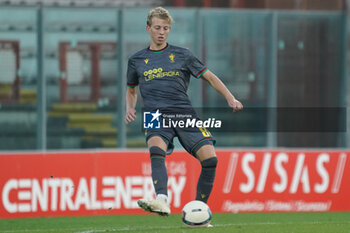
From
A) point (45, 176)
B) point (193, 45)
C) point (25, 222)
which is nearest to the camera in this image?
point (25, 222)

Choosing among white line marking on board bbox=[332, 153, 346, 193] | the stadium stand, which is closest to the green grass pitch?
white line marking on board bbox=[332, 153, 346, 193]

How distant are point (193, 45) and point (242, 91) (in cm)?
136

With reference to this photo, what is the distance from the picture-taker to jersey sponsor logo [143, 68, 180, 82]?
7.41 m

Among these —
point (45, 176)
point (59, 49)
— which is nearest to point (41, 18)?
point (59, 49)

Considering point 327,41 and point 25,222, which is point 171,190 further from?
point 327,41

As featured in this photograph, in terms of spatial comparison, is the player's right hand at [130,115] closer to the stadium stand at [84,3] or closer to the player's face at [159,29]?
the player's face at [159,29]

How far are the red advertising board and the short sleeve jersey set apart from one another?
3813 mm

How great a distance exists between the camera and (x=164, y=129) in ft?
24.4

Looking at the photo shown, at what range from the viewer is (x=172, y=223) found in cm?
1012

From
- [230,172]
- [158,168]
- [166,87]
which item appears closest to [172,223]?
[230,172]

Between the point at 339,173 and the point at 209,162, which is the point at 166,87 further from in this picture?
the point at 339,173

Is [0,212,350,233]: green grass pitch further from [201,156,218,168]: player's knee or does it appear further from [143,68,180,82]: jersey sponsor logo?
[143,68,180,82]: jersey sponsor logo

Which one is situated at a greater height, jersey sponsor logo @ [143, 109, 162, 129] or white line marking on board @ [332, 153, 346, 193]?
jersey sponsor logo @ [143, 109, 162, 129]

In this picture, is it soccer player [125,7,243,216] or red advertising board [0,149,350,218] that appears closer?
soccer player [125,7,243,216]
